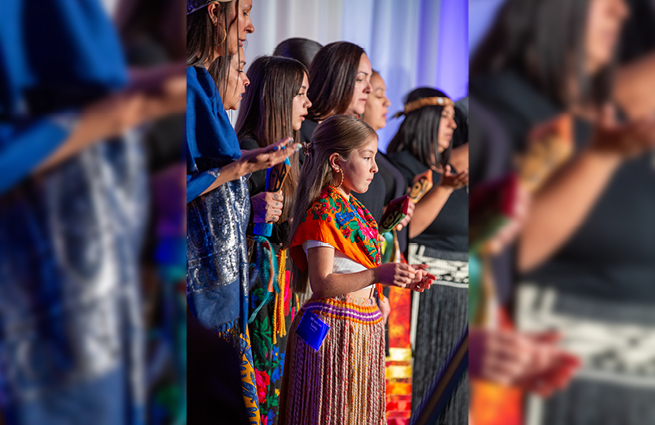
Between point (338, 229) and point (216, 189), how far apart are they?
449mm

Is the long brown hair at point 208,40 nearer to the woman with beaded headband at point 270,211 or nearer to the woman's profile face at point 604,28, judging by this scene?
the woman with beaded headband at point 270,211

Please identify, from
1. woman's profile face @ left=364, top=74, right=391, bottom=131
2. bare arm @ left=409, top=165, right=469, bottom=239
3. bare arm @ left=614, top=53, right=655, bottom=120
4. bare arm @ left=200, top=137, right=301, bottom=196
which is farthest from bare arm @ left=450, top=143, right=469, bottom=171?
bare arm @ left=614, top=53, right=655, bottom=120

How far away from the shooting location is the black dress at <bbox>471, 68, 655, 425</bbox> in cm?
148

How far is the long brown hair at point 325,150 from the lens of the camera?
6.29 feet

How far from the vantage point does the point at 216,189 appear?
1.87 meters

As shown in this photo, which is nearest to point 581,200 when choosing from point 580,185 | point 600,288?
point 580,185

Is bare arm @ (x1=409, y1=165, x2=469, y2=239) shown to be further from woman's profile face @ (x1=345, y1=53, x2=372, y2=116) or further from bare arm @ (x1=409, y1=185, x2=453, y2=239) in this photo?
woman's profile face @ (x1=345, y1=53, x2=372, y2=116)

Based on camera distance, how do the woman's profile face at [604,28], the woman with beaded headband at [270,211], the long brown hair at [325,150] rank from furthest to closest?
the woman with beaded headband at [270,211], the long brown hair at [325,150], the woman's profile face at [604,28]

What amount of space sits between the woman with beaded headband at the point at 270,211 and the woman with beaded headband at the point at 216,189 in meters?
0.07

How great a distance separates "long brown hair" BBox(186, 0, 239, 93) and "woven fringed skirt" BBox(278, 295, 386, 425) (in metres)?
0.91

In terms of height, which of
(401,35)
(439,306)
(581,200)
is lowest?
(439,306)

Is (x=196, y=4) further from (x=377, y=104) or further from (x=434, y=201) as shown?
(x=434, y=201)

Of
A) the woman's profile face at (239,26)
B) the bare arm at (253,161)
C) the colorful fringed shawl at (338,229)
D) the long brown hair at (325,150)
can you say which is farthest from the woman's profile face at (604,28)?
the woman's profile face at (239,26)

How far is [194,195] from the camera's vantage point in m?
1.81
